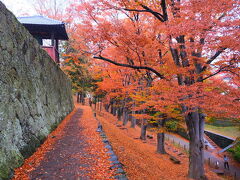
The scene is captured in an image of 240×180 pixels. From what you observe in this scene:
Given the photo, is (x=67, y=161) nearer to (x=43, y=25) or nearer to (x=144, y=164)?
(x=144, y=164)

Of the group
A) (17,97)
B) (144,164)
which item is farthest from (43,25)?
(144,164)

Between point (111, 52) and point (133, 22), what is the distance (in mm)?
3255

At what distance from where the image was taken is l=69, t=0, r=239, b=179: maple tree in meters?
5.95

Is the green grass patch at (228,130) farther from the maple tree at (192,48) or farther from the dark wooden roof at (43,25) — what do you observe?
the dark wooden roof at (43,25)

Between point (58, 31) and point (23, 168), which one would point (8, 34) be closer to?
point (23, 168)

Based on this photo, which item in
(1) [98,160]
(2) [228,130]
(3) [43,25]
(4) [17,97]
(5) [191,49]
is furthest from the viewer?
(2) [228,130]

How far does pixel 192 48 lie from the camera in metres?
7.17

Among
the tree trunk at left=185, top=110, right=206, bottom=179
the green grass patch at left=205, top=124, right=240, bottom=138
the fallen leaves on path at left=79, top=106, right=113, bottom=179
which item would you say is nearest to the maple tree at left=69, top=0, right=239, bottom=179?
the tree trunk at left=185, top=110, right=206, bottom=179

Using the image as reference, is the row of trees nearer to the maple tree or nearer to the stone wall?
the maple tree

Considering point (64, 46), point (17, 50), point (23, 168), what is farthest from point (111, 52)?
point (64, 46)

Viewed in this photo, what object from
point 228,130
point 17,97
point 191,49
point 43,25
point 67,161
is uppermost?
point 43,25

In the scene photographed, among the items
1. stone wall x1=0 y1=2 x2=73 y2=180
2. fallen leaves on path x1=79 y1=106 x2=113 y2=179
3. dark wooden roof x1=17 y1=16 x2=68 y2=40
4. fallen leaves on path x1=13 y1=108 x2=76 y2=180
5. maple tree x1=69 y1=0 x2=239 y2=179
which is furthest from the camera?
dark wooden roof x1=17 y1=16 x2=68 y2=40

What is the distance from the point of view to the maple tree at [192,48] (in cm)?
595

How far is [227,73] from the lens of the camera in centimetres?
688
